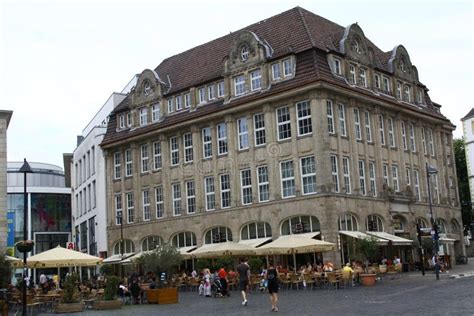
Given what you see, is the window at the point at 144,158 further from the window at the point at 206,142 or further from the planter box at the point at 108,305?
the planter box at the point at 108,305

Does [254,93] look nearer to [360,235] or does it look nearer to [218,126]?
[218,126]

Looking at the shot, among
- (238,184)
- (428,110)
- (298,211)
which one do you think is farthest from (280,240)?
(428,110)

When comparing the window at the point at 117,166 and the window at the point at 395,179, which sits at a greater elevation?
the window at the point at 117,166

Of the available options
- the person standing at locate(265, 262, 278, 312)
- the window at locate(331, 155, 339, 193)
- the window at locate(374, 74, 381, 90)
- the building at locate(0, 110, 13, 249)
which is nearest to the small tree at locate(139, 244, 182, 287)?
the person standing at locate(265, 262, 278, 312)

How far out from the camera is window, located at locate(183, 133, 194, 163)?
1946 inches

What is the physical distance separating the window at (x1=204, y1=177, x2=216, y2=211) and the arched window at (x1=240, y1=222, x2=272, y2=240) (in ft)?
11.7

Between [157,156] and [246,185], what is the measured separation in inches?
390

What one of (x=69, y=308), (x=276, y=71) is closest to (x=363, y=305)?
(x=69, y=308)

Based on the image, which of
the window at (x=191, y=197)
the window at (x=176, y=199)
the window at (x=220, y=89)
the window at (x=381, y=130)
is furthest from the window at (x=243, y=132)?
the window at (x=381, y=130)

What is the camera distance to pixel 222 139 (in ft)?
155

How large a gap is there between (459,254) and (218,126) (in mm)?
23521

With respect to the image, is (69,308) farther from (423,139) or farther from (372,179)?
(423,139)

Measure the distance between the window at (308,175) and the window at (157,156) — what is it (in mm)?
14035

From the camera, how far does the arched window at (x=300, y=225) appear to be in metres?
41.1
